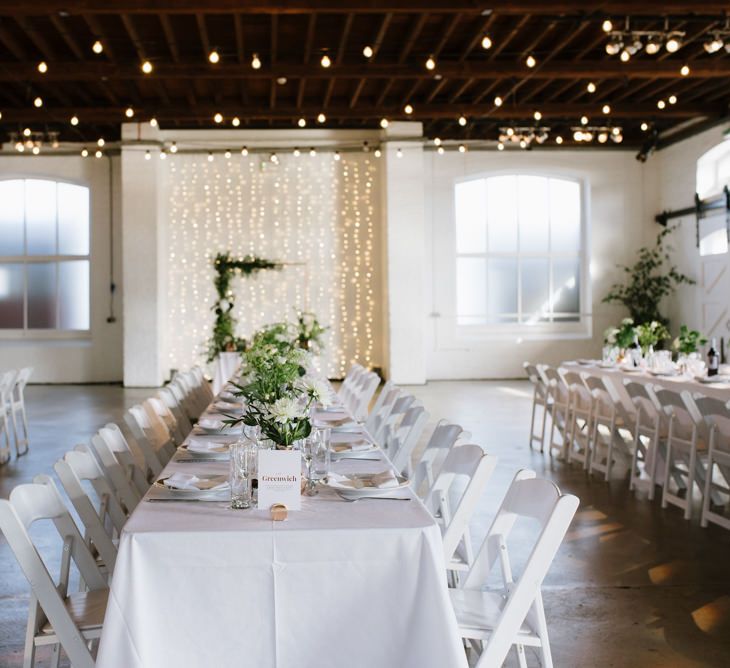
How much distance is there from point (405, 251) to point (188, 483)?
1268 cm

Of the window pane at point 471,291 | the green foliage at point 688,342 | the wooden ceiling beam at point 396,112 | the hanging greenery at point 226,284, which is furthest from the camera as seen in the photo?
the window pane at point 471,291

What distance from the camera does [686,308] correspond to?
15.5m

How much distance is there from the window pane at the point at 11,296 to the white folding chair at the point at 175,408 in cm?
1095

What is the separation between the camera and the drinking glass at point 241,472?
9.46ft

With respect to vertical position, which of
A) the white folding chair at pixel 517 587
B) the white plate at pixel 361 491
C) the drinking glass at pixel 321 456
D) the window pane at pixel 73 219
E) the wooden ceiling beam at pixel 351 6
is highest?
the wooden ceiling beam at pixel 351 6

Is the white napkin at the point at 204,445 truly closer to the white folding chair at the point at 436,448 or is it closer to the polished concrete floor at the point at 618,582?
the white folding chair at the point at 436,448

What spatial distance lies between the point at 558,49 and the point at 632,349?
4175mm

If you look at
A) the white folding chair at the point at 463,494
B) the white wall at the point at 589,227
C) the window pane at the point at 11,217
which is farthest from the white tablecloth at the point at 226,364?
the white folding chair at the point at 463,494

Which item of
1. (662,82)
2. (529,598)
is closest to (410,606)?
(529,598)

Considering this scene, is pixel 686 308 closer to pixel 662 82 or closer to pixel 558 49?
pixel 662 82

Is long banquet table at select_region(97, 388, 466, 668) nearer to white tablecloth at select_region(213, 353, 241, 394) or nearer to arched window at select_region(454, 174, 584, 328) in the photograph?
white tablecloth at select_region(213, 353, 241, 394)

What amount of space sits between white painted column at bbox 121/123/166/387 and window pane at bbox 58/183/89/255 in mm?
1586

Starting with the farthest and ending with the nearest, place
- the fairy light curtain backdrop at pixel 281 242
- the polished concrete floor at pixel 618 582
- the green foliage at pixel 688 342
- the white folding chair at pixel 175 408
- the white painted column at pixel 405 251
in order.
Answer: the fairy light curtain backdrop at pixel 281 242
the white painted column at pixel 405 251
the green foliage at pixel 688 342
the white folding chair at pixel 175 408
the polished concrete floor at pixel 618 582

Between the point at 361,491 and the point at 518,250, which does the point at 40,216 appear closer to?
the point at 518,250
